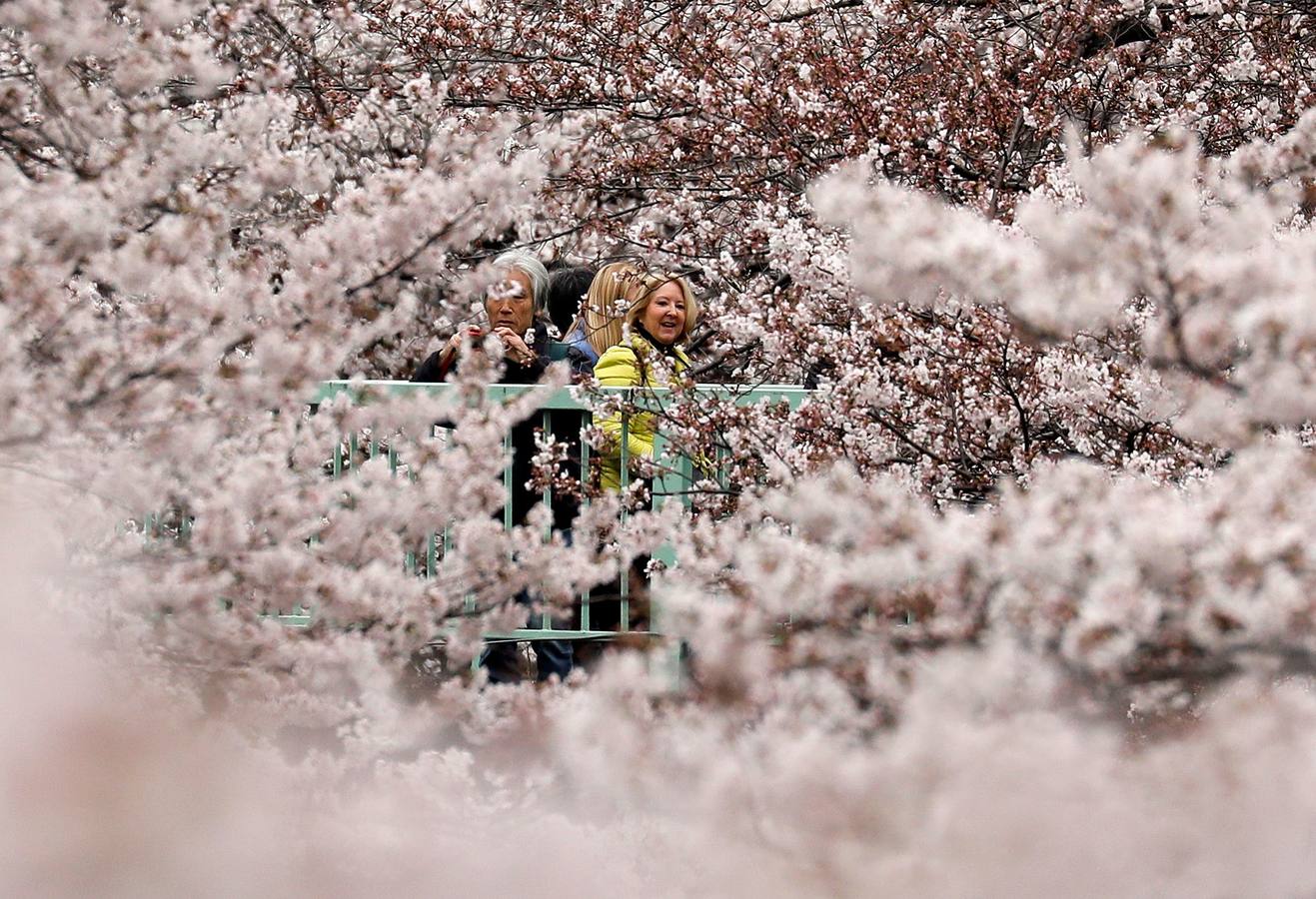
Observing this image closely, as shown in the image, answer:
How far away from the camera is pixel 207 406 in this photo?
10.5 ft

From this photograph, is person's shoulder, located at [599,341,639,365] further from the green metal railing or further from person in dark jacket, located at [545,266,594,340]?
person in dark jacket, located at [545,266,594,340]

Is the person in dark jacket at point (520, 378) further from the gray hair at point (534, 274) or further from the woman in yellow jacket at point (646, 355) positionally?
the woman in yellow jacket at point (646, 355)

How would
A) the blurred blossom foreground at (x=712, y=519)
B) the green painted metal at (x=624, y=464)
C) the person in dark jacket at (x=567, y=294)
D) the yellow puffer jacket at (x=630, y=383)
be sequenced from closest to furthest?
1. the blurred blossom foreground at (x=712, y=519)
2. the green painted metal at (x=624, y=464)
3. the yellow puffer jacket at (x=630, y=383)
4. the person in dark jacket at (x=567, y=294)

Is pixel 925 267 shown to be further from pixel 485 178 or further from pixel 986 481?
pixel 986 481

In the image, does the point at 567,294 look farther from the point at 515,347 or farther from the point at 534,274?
the point at 515,347

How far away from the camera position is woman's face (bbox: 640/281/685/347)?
20.2 ft

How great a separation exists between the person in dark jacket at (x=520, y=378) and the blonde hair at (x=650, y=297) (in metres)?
0.39

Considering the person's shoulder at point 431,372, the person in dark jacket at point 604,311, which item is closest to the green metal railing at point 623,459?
the person's shoulder at point 431,372

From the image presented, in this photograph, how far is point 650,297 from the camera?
6.14 meters

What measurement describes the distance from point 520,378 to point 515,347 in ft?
1.17

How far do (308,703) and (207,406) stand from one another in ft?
2.62

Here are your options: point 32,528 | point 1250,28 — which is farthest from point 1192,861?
point 1250,28

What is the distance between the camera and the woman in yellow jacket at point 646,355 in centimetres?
575

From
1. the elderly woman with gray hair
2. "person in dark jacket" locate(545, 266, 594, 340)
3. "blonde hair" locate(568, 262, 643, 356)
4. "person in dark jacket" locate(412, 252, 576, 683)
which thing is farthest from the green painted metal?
"person in dark jacket" locate(545, 266, 594, 340)
